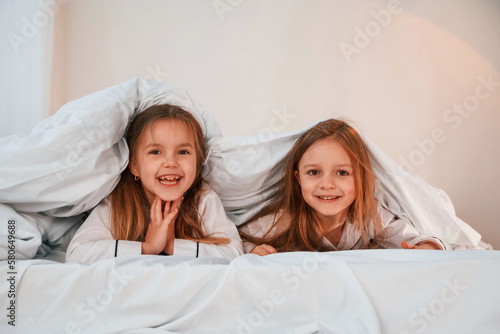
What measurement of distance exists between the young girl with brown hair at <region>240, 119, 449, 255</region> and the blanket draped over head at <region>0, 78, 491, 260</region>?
0.04m

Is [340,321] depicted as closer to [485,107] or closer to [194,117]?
[194,117]

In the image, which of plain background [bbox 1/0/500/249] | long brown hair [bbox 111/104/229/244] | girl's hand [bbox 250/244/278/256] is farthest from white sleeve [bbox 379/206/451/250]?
plain background [bbox 1/0/500/249]

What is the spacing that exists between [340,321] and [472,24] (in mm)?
1874

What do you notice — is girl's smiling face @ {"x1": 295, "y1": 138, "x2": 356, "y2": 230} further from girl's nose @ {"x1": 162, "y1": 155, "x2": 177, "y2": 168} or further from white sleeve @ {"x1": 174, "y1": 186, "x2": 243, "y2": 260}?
girl's nose @ {"x1": 162, "y1": 155, "x2": 177, "y2": 168}

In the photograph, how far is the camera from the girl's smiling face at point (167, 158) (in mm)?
1125

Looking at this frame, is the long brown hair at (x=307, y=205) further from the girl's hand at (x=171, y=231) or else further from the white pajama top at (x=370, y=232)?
the girl's hand at (x=171, y=231)

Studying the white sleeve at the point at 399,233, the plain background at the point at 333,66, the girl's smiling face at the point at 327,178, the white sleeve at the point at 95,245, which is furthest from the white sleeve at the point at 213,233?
the plain background at the point at 333,66

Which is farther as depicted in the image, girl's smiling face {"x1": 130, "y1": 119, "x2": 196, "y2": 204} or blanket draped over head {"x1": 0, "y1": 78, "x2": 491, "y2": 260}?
girl's smiling face {"x1": 130, "y1": 119, "x2": 196, "y2": 204}

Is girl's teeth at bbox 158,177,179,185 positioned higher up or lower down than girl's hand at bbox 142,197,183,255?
higher up

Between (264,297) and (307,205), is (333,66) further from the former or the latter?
(264,297)

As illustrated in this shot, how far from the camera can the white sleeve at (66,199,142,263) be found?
0.98m

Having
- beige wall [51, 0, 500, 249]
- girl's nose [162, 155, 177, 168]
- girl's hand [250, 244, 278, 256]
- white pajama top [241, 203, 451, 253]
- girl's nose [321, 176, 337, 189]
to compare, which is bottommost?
girl's hand [250, 244, 278, 256]

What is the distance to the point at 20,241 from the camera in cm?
89

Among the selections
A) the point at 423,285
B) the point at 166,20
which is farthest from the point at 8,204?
the point at 166,20
